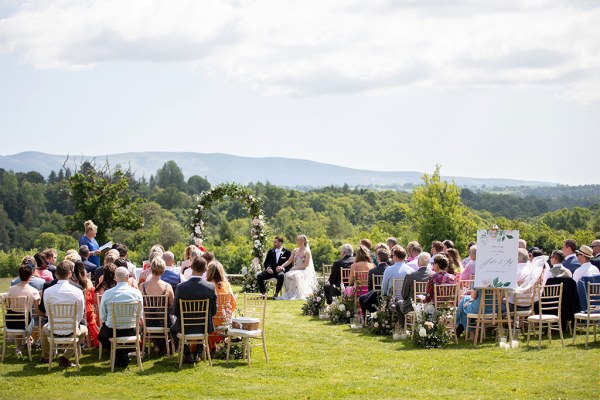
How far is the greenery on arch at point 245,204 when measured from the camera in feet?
76.7

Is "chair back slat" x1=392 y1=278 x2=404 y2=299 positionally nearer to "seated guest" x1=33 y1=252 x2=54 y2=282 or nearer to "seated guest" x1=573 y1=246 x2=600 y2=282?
"seated guest" x1=573 y1=246 x2=600 y2=282

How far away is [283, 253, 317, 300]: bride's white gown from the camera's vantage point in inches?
821

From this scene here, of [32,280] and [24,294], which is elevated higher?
[32,280]

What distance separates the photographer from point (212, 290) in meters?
11.4

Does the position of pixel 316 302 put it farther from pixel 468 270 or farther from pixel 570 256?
pixel 570 256

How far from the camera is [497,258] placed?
489 inches

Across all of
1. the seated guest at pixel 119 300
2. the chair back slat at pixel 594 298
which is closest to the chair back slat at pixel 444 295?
the chair back slat at pixel 594 298

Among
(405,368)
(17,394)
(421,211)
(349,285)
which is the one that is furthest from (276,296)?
(421,211)

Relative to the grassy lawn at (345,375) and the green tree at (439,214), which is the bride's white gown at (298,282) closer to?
the grassy lawn at (345,375)

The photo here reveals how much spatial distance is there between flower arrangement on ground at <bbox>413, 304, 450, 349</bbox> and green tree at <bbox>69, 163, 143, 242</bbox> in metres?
32.0

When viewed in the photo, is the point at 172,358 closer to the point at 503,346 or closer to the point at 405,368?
the point at 405,368

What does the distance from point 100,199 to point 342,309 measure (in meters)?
29.8

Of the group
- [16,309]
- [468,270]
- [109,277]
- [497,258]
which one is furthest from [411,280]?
[16,309]

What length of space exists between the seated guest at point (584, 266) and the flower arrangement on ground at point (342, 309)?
13.9 ft
